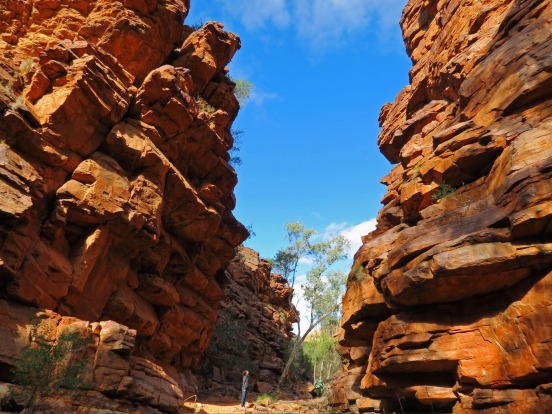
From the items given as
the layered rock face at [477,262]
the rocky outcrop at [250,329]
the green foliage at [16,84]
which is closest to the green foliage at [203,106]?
the green foliage at [16,84]

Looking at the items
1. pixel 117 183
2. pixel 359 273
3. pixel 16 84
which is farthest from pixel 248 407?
pixel 16 84

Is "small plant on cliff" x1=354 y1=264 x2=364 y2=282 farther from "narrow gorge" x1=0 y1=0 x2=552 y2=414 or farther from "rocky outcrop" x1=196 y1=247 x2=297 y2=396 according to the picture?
"rocky outcrop" x1=196 y1=247 x2=297 y2=396

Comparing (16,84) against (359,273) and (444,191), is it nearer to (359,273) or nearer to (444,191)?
(359,273)

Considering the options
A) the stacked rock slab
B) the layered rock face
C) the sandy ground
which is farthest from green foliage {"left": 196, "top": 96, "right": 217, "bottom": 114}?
the sandy ground

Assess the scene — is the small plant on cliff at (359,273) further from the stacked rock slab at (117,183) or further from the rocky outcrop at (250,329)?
the rocky outcrop at (250,329)

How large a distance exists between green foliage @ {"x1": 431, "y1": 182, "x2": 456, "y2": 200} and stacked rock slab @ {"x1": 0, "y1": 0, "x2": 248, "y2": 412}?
12.2 m

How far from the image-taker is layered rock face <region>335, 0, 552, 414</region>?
891cm

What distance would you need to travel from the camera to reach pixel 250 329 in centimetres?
3625

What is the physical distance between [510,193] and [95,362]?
46.8 feet

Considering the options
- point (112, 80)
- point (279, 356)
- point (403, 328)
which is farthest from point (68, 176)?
point (279, 356)

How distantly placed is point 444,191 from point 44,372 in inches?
598

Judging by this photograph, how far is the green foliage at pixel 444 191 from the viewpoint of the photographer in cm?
1399

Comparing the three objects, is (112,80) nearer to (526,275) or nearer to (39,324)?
(39,324)

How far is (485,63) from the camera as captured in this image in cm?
1498
